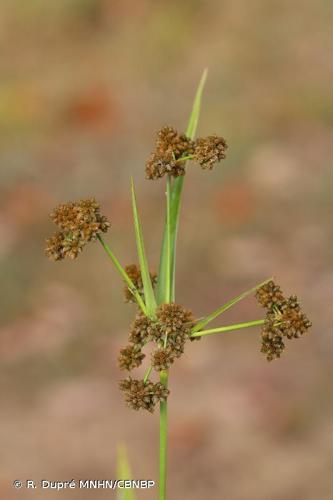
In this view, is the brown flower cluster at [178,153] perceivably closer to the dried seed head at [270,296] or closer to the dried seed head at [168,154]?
the dried seed head at [168,154]

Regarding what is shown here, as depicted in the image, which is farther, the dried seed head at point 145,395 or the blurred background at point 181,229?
the blurred background at point 181,229

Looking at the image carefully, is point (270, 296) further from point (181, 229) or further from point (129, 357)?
point (181, 229)

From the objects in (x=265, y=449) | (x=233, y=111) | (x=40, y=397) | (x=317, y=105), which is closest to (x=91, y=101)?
(x=233, y=111)

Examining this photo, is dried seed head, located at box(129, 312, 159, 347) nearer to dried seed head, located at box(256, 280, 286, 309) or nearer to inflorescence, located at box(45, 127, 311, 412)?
inflorescence, located at box(45, 127, 311, 412)

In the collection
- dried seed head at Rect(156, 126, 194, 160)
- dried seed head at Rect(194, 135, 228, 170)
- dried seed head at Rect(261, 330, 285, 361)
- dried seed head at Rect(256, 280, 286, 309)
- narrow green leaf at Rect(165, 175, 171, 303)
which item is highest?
dried seed head at Rect(156, 126, 194, 160)

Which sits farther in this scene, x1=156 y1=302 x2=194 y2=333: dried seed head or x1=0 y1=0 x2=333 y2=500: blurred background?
x1=0 y1=0 x2=333 y2=500: blurred background

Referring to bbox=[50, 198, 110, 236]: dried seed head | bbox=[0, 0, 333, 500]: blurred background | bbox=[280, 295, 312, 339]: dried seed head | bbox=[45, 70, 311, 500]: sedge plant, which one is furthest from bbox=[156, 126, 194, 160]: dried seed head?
bbox=[0, 0, 333, 500]: blurred background

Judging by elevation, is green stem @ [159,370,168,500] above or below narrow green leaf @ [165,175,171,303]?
below

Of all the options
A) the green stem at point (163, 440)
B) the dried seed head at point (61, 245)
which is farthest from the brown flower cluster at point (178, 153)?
the green stem at point (163, 440)
